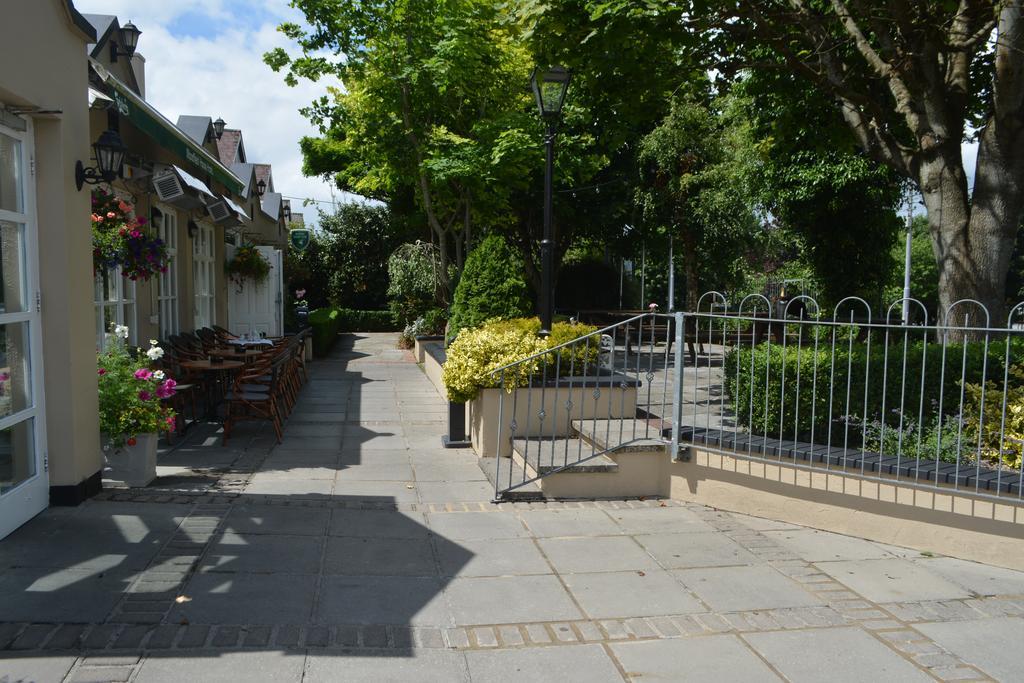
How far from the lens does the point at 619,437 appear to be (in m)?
6.37

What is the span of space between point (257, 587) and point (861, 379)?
15.1 ft

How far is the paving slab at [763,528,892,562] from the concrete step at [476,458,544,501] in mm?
1730

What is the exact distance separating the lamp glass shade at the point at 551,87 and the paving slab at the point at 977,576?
5.24 m

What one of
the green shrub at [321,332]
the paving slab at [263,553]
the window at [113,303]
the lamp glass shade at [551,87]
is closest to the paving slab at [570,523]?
the paving slab at [263,553]

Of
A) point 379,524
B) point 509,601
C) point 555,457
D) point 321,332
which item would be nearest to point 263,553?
point 379,524

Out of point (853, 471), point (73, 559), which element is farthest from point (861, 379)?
point (73, 559)

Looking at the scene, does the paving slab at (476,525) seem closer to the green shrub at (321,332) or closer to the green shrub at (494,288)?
the green shrub at (494,288)

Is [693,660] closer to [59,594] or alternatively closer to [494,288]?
[59,594]

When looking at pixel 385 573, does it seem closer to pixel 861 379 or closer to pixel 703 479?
pixel 703 479

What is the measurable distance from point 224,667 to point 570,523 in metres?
2.76

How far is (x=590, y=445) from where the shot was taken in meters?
6.76

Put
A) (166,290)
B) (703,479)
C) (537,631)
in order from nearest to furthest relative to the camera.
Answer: (537,631) → (703,479) → (166,290)

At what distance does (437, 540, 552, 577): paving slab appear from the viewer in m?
4.51

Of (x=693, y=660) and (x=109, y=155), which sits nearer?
(x=693, y=660)
